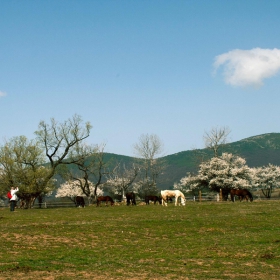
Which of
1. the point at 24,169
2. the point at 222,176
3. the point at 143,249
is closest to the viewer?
the point at 143,249

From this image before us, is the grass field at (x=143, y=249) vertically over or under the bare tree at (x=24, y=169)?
under

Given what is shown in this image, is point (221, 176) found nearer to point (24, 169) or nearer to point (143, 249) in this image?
point (24, 169)

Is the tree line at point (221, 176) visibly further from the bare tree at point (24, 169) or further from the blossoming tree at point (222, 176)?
the bare tree at point (24, 169)

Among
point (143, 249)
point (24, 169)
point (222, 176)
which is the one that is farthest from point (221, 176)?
point (143, 249)

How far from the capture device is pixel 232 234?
2064 centimetres

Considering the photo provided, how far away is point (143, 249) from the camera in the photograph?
54.8 feet

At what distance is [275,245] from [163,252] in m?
4.72

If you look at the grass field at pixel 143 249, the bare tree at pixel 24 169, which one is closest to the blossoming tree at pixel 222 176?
the bare tree at pixel 24 169

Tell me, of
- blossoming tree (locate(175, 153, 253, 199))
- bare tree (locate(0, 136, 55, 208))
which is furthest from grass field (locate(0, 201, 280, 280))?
blossoming tree (locate(175, 153, 253, 199))

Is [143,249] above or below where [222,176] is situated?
below

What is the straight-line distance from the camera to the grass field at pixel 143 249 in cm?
1255

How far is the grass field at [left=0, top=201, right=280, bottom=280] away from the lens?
1255 cm

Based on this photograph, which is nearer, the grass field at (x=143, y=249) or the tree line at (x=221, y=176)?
the grass field at (x=143, y=249)

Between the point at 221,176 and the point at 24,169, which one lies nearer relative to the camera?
the point at 24,169
